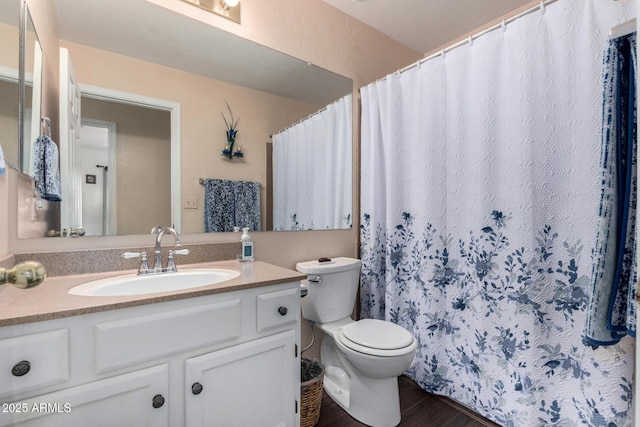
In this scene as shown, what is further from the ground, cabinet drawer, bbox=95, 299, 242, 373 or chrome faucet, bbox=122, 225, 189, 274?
chrome faucet, bbox=122, 225, 189, 274

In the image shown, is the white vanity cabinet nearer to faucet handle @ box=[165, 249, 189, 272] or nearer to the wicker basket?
the wicker basket

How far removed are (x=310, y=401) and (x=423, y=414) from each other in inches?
24.8

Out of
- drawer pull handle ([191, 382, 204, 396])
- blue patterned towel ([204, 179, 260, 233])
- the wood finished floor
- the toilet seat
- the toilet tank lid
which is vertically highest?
blue patterned towel ([204, 179, 260, 233])

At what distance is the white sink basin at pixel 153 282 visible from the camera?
110 cm

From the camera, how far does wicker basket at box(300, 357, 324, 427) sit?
144cm

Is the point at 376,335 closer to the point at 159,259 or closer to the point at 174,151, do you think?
the point at 159,259

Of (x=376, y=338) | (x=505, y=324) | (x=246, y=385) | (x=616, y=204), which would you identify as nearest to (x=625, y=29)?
(x=616, y=204)

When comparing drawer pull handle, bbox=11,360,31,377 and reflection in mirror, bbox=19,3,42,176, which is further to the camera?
reflection in mirror, bbox=19,3,42,176

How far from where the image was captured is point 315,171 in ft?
6.58

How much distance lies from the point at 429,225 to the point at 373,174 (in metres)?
0.50

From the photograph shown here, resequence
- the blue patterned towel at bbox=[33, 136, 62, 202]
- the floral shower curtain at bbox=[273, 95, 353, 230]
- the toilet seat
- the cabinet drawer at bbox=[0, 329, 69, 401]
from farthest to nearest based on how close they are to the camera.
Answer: the floral shower curtain at bbox=[273, 95, 353, 230] < the toilet seat < the blue patterned towel at bbox=[33, 136, 62, 202] < the cabinet drawer at bbox=[0, 329, 69, 401]

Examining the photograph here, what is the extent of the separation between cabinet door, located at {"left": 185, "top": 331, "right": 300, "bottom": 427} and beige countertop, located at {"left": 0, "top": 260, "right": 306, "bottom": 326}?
0.74 ft

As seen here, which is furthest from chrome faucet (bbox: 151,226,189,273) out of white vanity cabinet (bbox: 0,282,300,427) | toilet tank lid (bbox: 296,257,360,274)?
toilet tank lid (bbox: 296,257,360,274)

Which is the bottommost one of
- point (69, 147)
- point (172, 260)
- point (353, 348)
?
point (353, 348)
